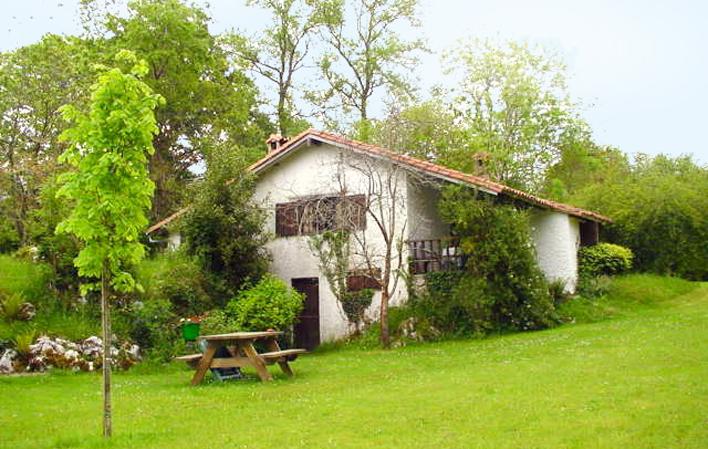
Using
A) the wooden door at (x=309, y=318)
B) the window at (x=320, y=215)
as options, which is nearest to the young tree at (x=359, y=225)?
the window at (x=320, y=215)

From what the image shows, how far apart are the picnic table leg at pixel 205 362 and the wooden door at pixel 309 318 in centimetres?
879

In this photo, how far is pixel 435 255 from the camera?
21562 mm

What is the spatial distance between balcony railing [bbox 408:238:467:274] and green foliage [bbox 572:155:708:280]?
8.13 m

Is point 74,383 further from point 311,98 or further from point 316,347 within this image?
point 311,98

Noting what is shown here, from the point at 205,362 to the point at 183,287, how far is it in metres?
6.51

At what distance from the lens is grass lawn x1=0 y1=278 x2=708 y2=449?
8.12m

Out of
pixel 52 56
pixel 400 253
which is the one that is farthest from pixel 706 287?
pixel 52 56

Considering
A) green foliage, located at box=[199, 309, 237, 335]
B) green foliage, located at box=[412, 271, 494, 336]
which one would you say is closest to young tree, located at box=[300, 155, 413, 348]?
green foliage, located at box=[412, 271, 494, 336]

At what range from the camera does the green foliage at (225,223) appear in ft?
69.3

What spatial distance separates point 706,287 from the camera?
24.2 m

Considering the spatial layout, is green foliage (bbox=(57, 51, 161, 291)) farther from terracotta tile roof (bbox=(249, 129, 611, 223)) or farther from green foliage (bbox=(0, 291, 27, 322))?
terracotta tile roof (bbox=(249, 129, 611, 223))

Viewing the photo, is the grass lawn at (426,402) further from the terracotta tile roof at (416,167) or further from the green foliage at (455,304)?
the terracotta tile roof at (416,167)

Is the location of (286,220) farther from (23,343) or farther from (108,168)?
(108,168)

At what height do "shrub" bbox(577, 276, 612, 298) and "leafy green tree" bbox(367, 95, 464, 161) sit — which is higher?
"leafy green tree" bbox(367, 95, 464, 161)
